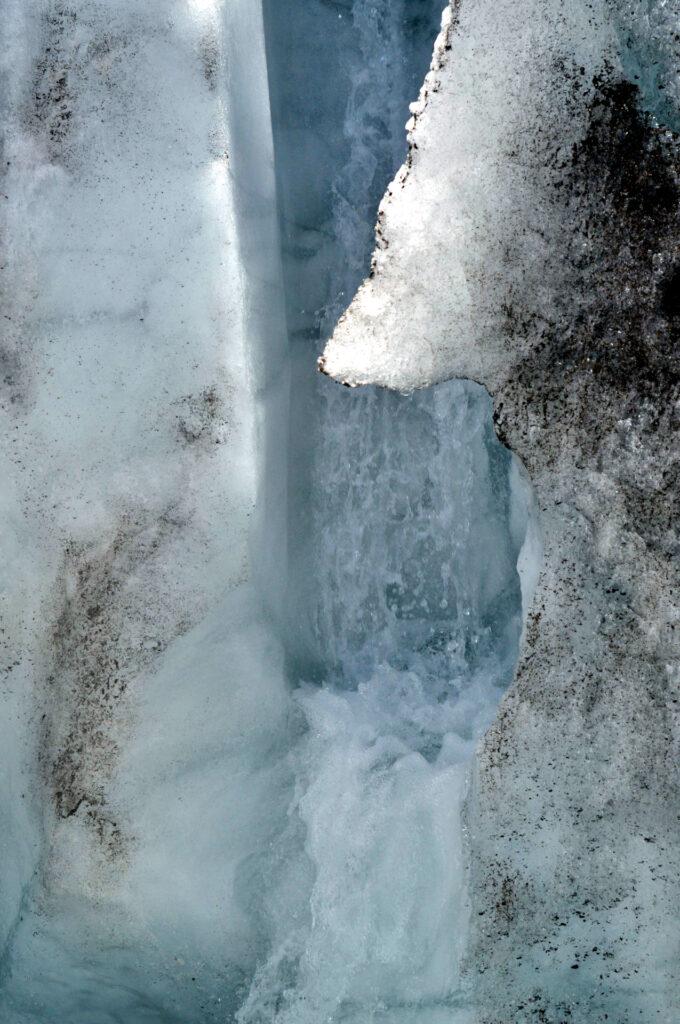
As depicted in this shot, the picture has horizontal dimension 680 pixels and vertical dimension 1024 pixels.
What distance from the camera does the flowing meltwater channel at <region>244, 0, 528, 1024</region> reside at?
1628mm

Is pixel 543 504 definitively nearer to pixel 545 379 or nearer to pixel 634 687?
pixel 545 379

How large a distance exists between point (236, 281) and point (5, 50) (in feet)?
1.85

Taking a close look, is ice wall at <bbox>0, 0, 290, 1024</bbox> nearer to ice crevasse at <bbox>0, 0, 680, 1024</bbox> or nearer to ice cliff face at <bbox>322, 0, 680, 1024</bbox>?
ice crevasse at <bbox>0, 0, 680, 1024</bbox>

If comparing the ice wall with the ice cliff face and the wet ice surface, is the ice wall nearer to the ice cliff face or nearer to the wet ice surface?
the wet ice surface

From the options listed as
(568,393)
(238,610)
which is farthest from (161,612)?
(568,393)

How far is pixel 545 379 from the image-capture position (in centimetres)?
159

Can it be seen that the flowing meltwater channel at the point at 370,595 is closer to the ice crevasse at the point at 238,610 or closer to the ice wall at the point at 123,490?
the ice crevasse at the point at 238,610

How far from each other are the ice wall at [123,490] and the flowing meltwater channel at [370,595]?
12 centimetres

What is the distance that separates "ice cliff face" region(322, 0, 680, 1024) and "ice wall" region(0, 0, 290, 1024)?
0.95ft

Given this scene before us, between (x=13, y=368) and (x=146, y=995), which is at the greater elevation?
(x=13, y=368)

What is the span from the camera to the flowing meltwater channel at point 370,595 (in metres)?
1.63

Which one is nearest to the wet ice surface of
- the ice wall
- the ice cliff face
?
the ice wall

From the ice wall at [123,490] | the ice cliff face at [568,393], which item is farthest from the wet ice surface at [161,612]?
the ice cliff face at [568,393]

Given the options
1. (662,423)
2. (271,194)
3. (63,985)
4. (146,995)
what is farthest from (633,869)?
(271,194)
